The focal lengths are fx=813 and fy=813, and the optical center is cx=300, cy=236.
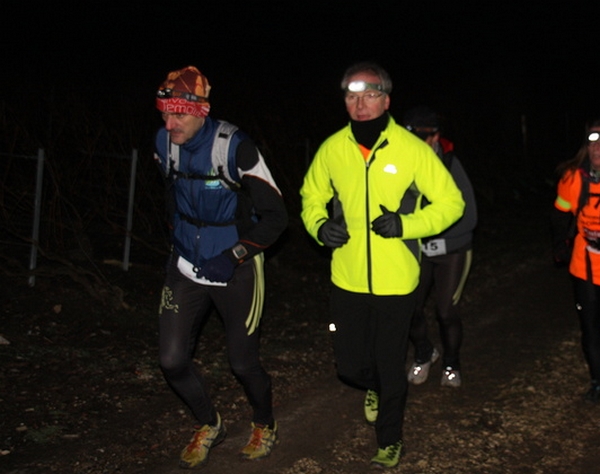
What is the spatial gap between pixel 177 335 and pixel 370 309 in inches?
43.2

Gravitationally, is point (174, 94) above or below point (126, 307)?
above

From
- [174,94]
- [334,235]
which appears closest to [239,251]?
[334,235]

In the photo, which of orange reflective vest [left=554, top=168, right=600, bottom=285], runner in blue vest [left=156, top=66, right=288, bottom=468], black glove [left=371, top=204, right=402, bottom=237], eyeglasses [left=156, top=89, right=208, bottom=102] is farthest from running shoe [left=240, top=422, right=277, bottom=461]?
orange reflective vest [left=554, top=168, right=600, bottom=285]

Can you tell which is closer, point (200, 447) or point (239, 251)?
point (239, 251)

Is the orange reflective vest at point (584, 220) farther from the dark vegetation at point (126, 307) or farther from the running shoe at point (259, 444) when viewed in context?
the running shoe at point (259, 444)

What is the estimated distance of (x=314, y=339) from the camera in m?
7.73

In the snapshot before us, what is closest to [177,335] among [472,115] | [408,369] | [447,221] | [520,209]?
[447,221]

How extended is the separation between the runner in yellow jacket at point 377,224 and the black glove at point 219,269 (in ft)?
1.82

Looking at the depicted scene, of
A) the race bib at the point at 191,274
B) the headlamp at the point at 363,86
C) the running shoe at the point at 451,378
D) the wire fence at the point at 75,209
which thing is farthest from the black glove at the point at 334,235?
the wire fence at the point at 75,209

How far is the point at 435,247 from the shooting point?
19.6 feet

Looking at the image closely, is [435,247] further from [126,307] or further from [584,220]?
[126,307]

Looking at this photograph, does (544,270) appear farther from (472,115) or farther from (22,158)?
(472,115)

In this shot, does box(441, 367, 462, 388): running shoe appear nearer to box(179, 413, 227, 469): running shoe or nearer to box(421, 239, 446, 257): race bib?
box(421, 239, 446, 257): race bib

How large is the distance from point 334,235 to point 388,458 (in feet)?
4.54
